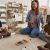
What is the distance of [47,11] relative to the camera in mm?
2732

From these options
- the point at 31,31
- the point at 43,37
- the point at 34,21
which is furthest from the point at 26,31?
the point at 43,37

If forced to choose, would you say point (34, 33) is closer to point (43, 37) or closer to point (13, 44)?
point (43, 37)

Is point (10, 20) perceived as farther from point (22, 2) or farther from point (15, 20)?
point (22, 2)

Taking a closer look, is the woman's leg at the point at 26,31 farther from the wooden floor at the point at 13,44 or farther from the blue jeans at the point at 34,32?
the wooden floor at the point at 13,44

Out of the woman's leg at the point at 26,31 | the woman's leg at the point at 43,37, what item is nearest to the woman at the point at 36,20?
the woman's leg at the point at 26,31

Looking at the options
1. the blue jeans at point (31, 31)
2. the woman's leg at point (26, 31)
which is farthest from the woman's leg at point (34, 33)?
the woman's leg at point (26, 31)

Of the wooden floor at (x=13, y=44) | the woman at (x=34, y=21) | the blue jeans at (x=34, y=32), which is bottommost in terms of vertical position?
the wooden floor at (x=13, y=44)

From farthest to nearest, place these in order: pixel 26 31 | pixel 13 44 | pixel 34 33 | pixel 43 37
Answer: pixel 26 31, pixel 34 33, pixel 43 37, pixel 13 44

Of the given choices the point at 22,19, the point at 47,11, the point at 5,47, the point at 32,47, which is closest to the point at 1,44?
the point at 5,47

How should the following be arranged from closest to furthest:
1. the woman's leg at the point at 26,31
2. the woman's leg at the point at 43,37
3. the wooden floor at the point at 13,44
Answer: the wooden floor at the point at 13,44
the woman's leg at the point at 43,37
the woman's leg at the point at 26,31

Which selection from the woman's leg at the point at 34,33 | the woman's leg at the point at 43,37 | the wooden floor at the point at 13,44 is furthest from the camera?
the woman's leg at the point at 34,33

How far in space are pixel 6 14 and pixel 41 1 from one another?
0.73 m

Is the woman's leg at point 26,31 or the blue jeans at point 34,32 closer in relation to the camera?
the blue jeans at point 34,32

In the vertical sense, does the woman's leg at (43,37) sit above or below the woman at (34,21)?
below
